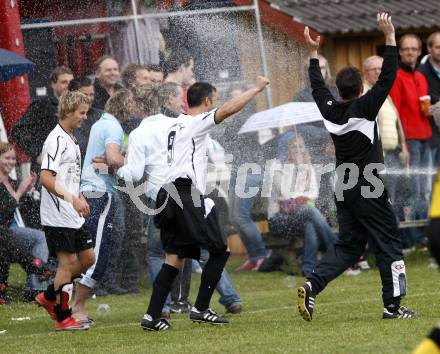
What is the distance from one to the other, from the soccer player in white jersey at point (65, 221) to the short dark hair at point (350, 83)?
6.91 feet

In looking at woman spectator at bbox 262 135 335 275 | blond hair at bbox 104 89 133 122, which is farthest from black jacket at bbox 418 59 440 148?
blond hair at bbox 104 89 133 122

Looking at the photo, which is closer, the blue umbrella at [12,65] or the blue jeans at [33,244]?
the blue umbrella at [12,65]

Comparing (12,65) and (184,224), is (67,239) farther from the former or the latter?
(12,65)

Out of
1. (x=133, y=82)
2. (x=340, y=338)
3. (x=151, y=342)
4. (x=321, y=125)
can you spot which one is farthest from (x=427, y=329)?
(x=321, y=125)

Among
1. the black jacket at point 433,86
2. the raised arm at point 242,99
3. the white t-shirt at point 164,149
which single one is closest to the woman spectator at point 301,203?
the black jacket at point 433,86

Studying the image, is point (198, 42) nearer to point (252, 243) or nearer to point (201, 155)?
point (252, 243)

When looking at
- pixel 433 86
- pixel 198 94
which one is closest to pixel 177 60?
pixel 198 94

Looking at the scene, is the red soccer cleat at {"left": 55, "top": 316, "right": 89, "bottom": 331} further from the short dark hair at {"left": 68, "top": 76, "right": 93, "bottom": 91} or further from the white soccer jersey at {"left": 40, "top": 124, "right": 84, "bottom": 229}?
the short dark hair at {"left": 68, "top": 76, "right": 93, "bottom": 91}

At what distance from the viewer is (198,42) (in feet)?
46.5

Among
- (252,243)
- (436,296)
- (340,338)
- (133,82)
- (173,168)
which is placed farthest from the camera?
(252,243)

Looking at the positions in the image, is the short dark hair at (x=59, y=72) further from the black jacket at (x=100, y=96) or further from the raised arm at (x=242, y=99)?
the raised arm at (x=242, y=99)

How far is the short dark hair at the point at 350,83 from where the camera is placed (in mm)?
10430

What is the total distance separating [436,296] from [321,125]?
3.77 meters

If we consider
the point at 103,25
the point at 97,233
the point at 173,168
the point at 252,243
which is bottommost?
the point at 252,243
